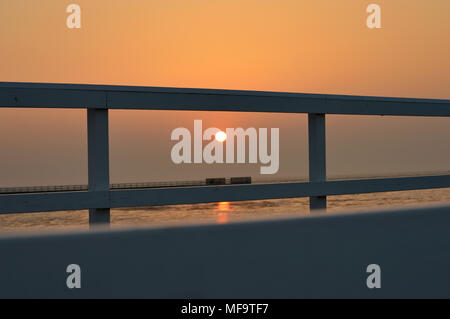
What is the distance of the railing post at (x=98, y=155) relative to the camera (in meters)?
2.93

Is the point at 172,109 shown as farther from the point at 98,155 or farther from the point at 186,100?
the point at 98,155

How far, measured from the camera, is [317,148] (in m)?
3.55

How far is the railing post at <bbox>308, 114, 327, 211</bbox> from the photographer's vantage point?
3.53 metres

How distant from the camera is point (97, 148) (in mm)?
2982

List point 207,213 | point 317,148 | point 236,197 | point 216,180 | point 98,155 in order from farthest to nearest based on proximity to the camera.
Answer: point 216,180 < point 317,148 < point 236,197 < point 98,155 < point 207,213

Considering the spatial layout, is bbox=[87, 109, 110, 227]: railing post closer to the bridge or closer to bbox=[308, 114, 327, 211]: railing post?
the bridge

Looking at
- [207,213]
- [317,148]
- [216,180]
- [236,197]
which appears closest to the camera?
[207,213]

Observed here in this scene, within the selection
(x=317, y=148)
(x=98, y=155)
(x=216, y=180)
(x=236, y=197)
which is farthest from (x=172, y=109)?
(x=317, y=148)

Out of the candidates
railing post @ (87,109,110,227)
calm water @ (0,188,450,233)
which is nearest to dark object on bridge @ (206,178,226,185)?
calm water @ (0,188,450,233)

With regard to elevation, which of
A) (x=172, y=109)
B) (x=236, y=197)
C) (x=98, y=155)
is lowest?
(x=236, y=197)

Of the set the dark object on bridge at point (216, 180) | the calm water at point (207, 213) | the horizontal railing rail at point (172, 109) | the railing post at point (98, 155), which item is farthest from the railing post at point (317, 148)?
the railing post at point (98, 155)

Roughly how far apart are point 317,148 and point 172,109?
105 centimetres
